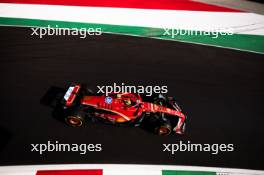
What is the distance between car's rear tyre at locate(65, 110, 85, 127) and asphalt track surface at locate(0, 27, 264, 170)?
153 mm

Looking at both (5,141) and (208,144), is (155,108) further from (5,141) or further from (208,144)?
(5,141)

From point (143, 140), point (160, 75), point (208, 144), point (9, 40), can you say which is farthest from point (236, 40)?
point (9, 40)

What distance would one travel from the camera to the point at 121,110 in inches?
188

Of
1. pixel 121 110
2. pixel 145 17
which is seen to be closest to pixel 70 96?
pixel 121 110

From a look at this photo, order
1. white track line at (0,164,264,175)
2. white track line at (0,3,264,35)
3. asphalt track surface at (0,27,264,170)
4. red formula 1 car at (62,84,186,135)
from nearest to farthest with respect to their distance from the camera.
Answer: red formula 1 car at (62,84,186,135) < white track line at (0,164,264,175) < asphalt track surface at (0,27,264,170) < white track line at (0,3,264,35)

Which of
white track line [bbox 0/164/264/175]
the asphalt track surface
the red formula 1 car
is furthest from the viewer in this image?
the asphalt track surface

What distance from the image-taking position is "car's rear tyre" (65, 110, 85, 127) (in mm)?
4844

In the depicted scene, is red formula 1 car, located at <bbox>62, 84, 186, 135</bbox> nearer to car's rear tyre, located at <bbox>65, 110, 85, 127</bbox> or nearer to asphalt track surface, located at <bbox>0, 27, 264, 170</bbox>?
car's rear tyre, located at <bbox>65, 110, 85, 127</bbox>

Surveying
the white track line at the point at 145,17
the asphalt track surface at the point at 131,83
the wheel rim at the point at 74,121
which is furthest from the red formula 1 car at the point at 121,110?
the white track line at the point at 145,17

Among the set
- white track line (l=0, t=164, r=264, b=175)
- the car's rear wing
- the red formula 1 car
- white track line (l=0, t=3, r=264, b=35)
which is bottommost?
white track line (l=0, t=164, r=264, b=175)

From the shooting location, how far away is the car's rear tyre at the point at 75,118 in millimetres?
4844

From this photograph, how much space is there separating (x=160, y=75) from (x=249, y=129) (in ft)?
7.10

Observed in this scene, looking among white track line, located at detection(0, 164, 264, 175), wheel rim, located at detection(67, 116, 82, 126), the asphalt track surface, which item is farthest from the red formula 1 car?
white track line, located at detection(0, 164, 264, 175)

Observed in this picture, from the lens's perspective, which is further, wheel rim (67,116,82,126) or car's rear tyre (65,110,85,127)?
wheel rim (67,116,82,126)
